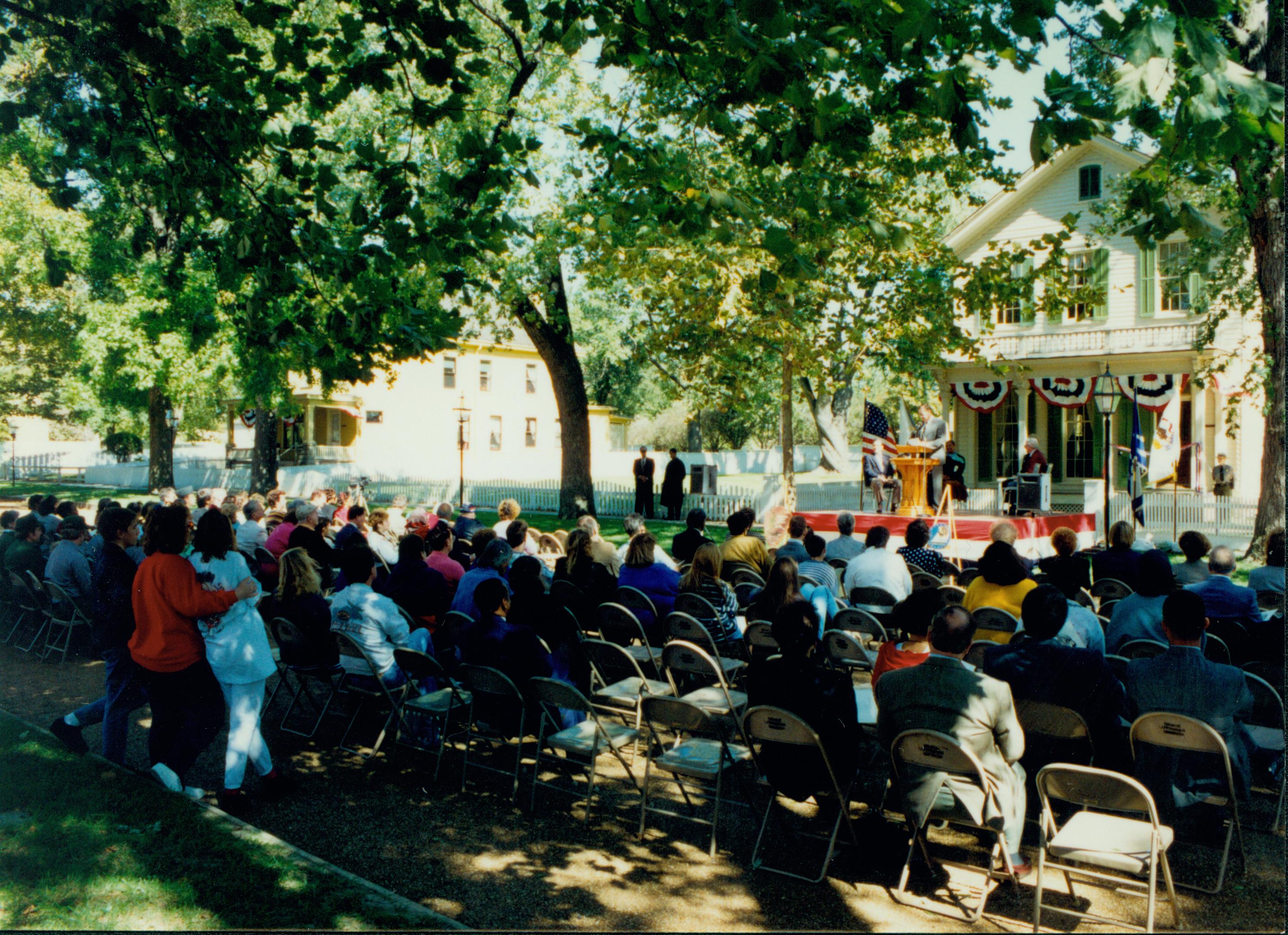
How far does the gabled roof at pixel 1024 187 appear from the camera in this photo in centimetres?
2314

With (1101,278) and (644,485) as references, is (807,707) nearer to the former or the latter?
(1101,278)

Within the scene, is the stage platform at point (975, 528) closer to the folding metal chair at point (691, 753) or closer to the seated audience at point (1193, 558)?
the seated audience at point (1193, 558)

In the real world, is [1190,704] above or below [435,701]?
above

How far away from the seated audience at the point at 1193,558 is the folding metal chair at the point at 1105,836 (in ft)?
12.4

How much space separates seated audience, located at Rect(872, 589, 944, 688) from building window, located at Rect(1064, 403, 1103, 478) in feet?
71.5

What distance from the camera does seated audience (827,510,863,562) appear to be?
9750 mm

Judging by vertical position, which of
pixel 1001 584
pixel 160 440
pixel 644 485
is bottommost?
pixel 1001 584

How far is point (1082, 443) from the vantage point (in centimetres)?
2467

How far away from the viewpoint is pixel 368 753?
608 cm

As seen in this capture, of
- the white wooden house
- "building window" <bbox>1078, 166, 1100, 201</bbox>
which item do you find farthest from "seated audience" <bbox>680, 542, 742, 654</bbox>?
"building window" <bbox>1078, 166, 1100, 201</bbox>

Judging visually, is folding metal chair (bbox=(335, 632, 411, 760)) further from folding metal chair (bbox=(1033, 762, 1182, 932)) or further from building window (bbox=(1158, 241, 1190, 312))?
building window (bbox=(1158, 241, 1190, 312))

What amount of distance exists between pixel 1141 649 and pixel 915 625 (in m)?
1.66

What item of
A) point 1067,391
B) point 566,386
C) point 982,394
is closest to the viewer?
point 1067,391

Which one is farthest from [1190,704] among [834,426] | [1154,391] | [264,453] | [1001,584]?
[834,426]
